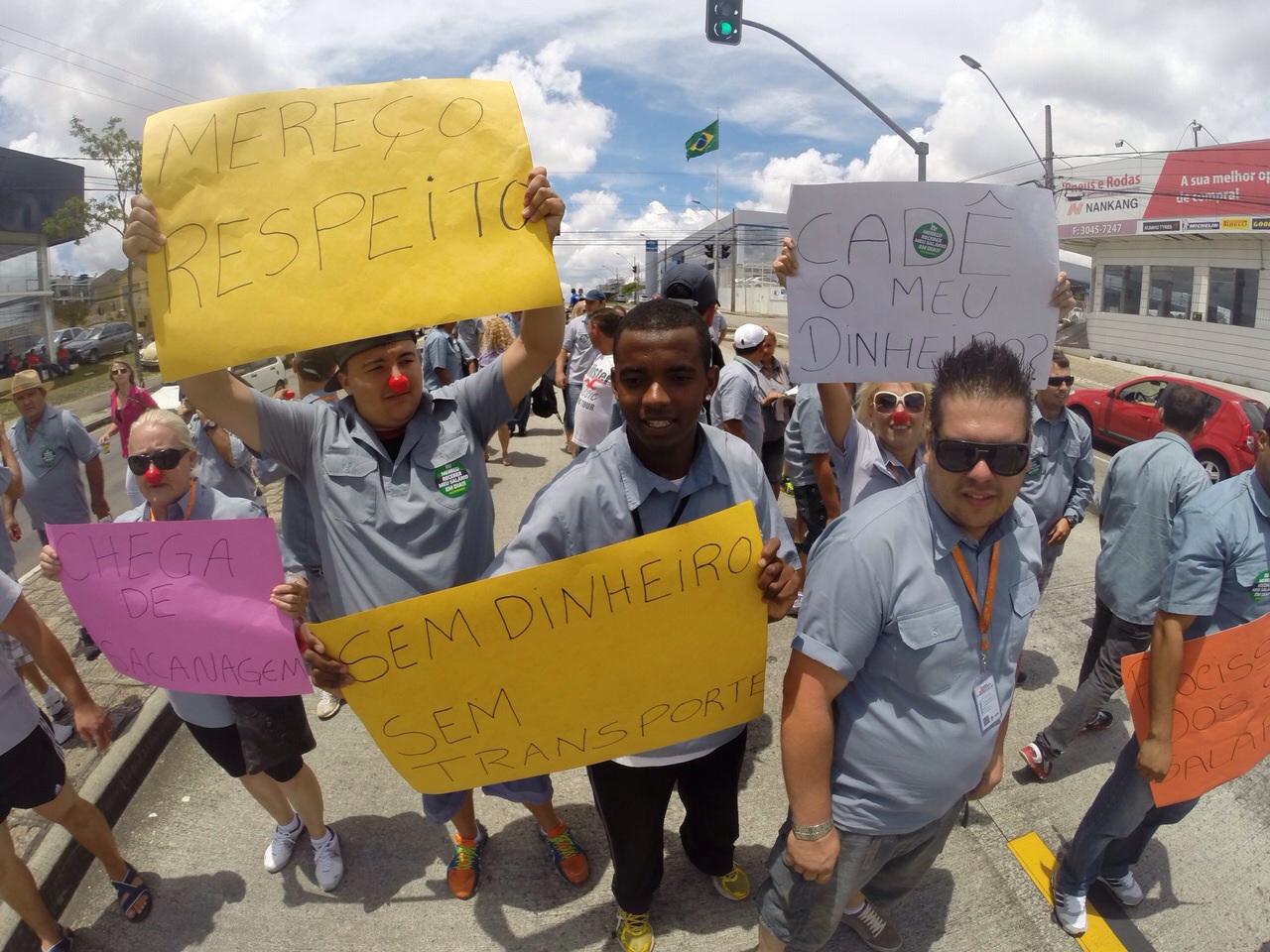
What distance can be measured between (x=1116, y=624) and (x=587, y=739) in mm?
2542

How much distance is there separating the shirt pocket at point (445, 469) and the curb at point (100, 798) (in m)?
2.01

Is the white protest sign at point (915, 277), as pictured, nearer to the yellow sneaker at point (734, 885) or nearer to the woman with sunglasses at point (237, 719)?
the yellow sneaker at point (734, 885)

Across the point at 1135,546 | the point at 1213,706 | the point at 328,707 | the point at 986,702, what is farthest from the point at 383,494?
the point at 1135,546

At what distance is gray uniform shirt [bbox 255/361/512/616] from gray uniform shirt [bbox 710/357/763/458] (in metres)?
2.26

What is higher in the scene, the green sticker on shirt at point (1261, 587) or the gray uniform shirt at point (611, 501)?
the gray uniform shirt at point (611, 501)

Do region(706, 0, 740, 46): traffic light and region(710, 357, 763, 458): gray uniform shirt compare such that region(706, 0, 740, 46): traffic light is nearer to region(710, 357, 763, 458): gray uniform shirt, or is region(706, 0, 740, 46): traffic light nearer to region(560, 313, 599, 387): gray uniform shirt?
region(560, 313, 599, 387): gray uniform shirt

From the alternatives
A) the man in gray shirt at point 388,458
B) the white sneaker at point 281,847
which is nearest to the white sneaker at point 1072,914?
the man in gray shirt at point 388,458

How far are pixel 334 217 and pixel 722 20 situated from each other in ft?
34.2

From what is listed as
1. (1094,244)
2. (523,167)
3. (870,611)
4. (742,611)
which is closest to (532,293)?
(523,167)

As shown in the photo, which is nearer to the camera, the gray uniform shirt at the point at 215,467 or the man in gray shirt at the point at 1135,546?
the man in gray shirt at the point at 1135,546

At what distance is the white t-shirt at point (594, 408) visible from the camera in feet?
14.1

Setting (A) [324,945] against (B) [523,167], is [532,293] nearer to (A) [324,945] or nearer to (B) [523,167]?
(B) [523,167]

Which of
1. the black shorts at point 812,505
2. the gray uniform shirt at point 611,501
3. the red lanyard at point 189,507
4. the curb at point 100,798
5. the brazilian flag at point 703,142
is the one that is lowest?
the curb at point 100,798

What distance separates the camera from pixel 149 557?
7.23ft
